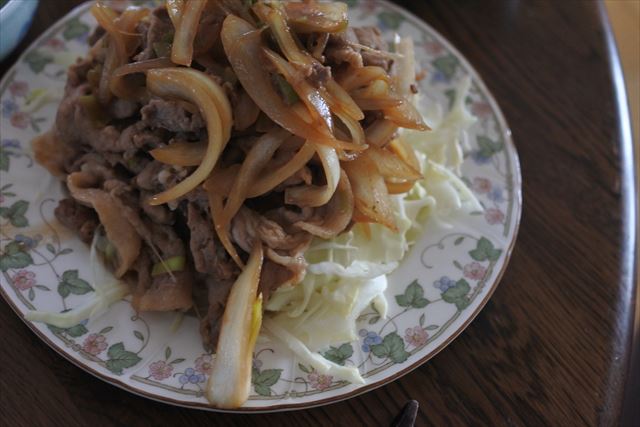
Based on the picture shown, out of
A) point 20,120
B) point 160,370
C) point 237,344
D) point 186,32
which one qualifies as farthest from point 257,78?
point 20,120

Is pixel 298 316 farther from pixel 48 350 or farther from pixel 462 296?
pixel 48 350

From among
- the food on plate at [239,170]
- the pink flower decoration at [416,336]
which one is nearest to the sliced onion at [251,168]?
the food on plate at [239,170]

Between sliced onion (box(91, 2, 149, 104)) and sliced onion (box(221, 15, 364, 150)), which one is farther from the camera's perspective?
sliced onion (box(91, 2, 149, 104))

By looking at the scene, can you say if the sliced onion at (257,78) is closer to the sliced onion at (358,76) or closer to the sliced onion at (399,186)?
the sliced onion at (358,76)

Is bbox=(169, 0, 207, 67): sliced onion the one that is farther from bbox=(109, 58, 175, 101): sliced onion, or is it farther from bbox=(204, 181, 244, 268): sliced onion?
bbox=(204, 181, 244, 268): sliced onion

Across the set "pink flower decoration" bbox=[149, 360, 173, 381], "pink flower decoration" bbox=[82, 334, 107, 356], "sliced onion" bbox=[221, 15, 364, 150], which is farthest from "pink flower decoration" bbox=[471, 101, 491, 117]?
"pink flower decoration" bbox=[82, 334, 107, 356]

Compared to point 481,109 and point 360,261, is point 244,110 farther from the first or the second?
point 481,109

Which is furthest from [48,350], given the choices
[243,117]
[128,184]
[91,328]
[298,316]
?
[243,117]
